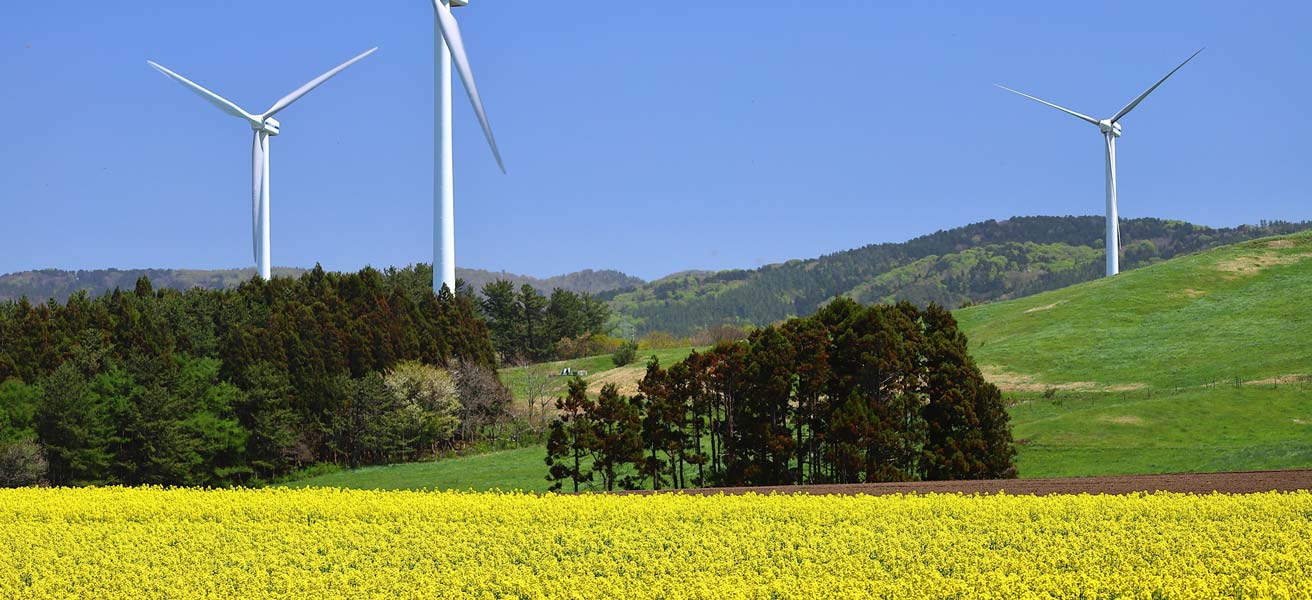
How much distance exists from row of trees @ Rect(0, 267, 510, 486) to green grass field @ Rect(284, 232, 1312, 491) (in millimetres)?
7217

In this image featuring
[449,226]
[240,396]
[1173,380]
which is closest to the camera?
[240,396]

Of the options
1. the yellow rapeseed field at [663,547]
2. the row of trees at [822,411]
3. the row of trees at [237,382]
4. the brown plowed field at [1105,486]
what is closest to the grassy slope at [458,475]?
the row of trees at [237,382]

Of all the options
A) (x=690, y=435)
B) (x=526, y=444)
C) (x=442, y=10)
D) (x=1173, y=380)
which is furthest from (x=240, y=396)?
(x=1173, y=380)

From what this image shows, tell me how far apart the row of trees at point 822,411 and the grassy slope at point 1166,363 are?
7.97 meters

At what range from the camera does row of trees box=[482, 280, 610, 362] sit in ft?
581

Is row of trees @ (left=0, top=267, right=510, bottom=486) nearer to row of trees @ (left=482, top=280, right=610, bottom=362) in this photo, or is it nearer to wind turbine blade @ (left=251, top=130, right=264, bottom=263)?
wind turbine blade @ (left=251, top=130, right=264, bottom=263)

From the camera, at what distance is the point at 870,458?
61.2m

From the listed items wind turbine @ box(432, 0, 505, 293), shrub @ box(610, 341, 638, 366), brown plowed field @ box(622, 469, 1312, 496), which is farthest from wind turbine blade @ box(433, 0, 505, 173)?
shrub @ box(610, 341, 638, 366)

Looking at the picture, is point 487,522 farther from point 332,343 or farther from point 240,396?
point 332,343

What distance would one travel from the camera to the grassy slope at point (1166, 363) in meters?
71.5

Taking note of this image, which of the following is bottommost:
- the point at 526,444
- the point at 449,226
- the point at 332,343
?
the point at 526,444

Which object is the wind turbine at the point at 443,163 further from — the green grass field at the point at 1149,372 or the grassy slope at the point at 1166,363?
the grassy slope at the point at 1166,363

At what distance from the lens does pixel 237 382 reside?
9881 cm

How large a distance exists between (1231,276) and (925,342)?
345ft
